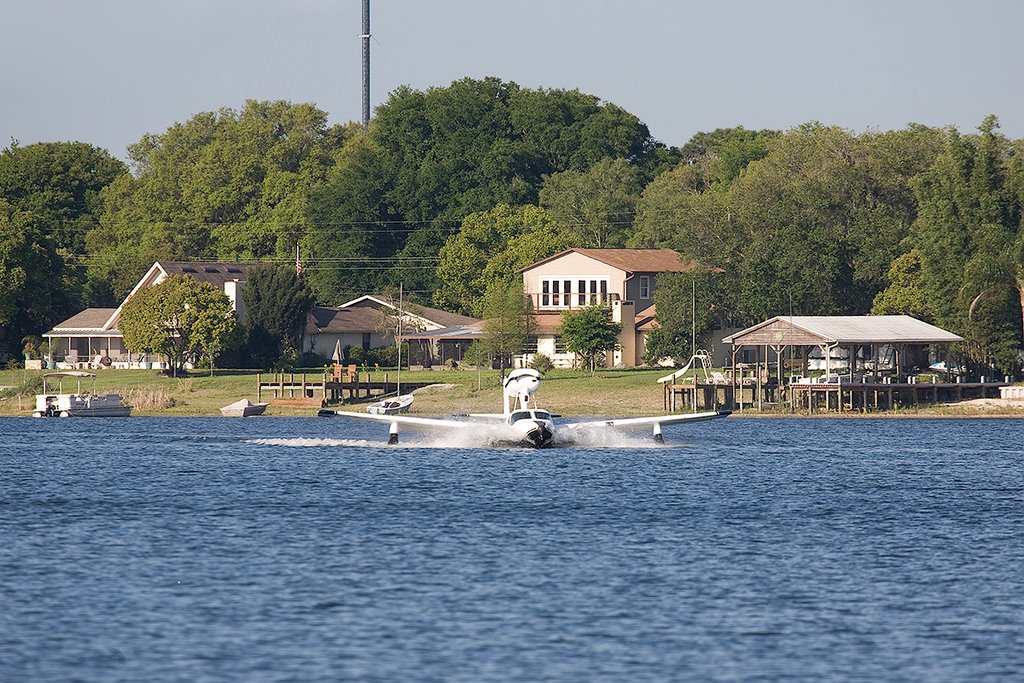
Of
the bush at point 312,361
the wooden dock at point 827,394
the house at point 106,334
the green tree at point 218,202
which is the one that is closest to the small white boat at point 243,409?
the bush at point 312,361

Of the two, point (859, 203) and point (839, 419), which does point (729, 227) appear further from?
point (839, 419)

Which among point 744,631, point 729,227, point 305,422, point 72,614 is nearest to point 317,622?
point 72,614

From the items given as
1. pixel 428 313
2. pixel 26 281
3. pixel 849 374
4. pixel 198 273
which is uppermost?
pixel 198 273

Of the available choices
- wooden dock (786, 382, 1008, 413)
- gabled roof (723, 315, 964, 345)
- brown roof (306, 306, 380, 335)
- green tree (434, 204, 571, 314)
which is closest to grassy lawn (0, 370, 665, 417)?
gabled roof (723, 315, 964, 345)

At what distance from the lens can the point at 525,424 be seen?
63.1 metres

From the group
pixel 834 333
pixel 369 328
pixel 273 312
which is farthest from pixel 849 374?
pixel 273 312

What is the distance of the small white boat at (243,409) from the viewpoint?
94625mm

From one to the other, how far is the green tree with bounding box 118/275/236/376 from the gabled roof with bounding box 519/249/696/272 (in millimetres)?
25808

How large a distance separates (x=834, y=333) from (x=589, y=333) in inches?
889

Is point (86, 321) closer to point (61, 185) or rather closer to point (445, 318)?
point (445, 318)

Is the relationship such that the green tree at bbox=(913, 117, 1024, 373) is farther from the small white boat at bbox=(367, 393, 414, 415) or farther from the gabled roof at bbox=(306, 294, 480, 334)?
the gabled roof at bbox=(306, 294, 480, 334)

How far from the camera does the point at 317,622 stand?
2770cm

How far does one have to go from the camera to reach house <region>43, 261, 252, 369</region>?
12175 cm

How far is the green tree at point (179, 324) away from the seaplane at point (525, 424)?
42.3 m
